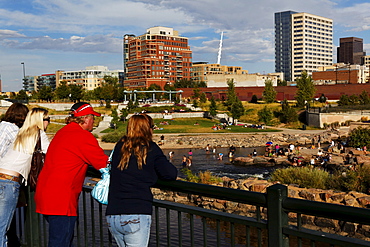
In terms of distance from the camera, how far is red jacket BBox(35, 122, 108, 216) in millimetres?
4383

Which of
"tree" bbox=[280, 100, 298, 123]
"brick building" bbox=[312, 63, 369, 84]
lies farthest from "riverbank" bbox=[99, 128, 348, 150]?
"brick building" bbox=[312, 63, 369, 84]

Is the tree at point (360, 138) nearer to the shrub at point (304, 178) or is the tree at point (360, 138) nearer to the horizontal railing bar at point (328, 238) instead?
the shrub at point (304, 178)

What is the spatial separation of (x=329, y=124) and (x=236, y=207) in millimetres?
49886

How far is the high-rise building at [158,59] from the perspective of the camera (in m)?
139

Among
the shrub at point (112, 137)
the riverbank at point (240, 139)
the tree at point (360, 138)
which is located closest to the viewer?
the tree at point (360, 138)

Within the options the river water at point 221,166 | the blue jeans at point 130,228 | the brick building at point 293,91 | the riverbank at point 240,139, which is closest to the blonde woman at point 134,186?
the blue jeans at point 130,228

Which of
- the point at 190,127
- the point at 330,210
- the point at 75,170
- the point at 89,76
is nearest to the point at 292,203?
the point at 330,210

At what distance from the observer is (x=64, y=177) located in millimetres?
4398

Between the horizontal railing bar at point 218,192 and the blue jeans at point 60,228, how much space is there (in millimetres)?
1061

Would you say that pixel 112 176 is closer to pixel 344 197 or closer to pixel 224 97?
pixel 344 197

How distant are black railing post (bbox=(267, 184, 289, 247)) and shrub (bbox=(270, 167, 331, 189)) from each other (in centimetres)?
1937

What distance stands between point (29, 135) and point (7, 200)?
0.84 m

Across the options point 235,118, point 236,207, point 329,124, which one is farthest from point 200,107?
point 236,207

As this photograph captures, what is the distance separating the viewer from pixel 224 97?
348 feet
